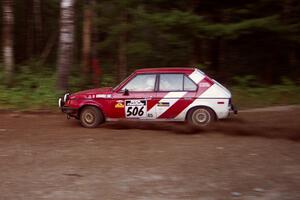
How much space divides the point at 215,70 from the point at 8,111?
10.2m

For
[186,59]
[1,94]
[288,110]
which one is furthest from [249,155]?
[186,59]

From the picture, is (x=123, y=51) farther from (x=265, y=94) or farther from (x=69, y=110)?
(x=69, y=110)

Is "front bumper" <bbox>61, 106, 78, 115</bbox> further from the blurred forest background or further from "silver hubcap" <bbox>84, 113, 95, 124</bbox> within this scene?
the blurred forest background

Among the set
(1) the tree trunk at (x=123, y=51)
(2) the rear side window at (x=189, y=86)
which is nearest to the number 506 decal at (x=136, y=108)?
(2) the rear side window at (x=189, y=86)

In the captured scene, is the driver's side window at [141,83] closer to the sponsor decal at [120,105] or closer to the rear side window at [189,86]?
the sponsor decal at [120,105]

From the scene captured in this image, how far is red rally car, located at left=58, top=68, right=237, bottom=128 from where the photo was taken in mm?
11766

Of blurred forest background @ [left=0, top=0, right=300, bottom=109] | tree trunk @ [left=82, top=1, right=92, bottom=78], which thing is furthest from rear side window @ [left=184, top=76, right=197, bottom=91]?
tree trunk @ [left=82, top=1, right=92, bottom=78]

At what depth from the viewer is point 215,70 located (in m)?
22.2

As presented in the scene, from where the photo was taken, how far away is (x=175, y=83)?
1188 cm

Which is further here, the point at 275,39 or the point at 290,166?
the point at 275,39

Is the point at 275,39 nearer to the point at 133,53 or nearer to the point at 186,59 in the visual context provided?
the point at 186,59

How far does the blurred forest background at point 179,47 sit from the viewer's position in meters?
17.2

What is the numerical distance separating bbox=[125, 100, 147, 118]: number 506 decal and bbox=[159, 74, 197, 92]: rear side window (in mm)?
572

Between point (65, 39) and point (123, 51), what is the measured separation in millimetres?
3347
